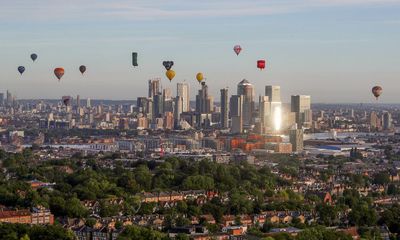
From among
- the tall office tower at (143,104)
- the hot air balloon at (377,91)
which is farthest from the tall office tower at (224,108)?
the hot air balloon at (377,91)

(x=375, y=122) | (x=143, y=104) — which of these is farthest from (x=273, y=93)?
(x=143, y=104)

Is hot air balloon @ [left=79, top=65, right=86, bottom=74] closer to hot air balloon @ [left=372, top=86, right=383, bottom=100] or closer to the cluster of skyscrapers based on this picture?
hot air balloon @ [left=372, top=86, right=383, bottom=100]

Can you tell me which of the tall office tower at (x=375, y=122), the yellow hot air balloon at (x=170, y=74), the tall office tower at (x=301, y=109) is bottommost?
the tall office tower at (x=375, y=122)

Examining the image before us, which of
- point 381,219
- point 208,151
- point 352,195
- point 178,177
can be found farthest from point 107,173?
point 208,151

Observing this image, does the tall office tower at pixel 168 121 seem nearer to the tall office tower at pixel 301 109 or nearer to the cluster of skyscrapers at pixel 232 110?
the cluster of skyscrapers at pixel 232 110

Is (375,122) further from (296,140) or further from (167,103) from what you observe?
(296,140)

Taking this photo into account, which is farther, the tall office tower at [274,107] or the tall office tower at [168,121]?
the tall office tower at [168,121]
